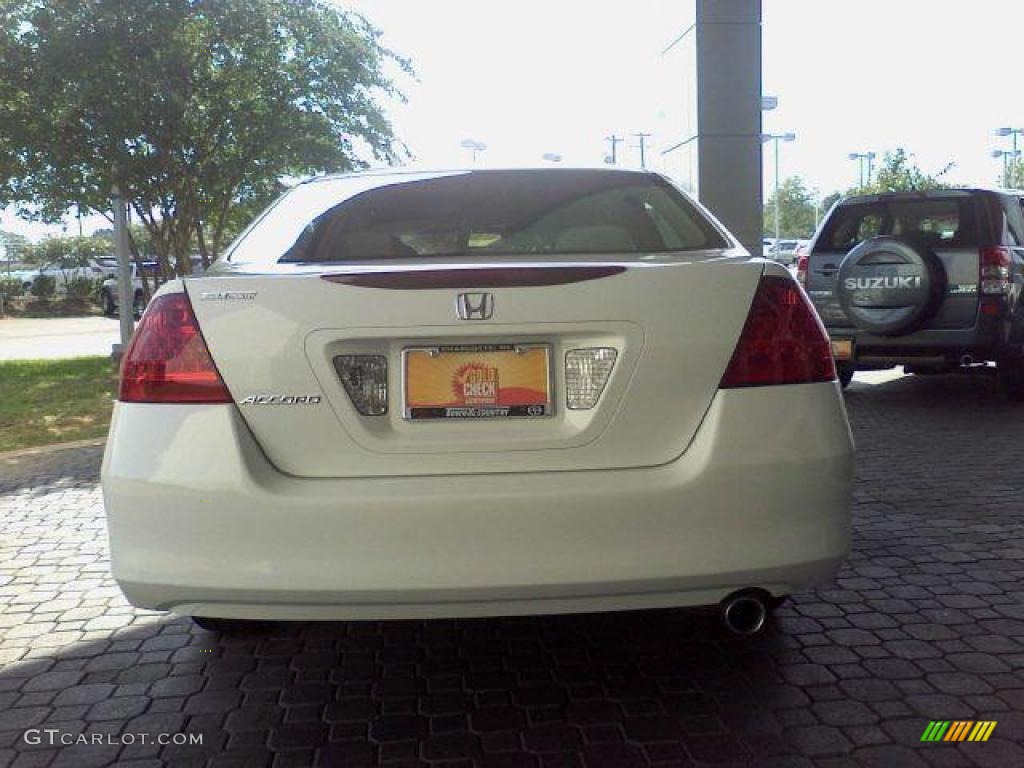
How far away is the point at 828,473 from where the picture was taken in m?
2.62

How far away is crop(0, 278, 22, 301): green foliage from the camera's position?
32.7 meters

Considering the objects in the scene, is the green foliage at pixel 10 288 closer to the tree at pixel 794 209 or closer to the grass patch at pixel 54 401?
Result: the grass patch at pixel 54 401

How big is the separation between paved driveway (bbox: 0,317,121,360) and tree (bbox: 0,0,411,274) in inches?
185

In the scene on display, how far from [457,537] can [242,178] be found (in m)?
11.5

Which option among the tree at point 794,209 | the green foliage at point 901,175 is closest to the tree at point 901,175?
the green foliage at point 901,175

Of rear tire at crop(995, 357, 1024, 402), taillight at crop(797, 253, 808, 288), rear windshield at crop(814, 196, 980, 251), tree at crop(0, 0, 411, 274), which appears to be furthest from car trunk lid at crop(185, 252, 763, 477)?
tree at crop(0, 0, 411, 274)

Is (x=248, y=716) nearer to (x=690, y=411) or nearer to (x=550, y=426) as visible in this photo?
(x=550, y=426)

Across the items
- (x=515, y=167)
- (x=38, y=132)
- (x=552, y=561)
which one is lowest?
(x=552, y=561)

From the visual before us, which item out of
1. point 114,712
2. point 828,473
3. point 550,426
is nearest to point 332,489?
point 550,426

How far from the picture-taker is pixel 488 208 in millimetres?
3721

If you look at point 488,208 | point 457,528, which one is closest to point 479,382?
point 457,528

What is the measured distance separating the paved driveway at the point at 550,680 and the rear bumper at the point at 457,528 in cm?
40

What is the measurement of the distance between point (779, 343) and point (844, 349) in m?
6.14

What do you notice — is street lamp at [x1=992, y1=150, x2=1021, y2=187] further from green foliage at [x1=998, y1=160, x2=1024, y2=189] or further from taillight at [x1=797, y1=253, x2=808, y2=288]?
taillight at [x1=797, y1=253, x2=808, y2=288]
